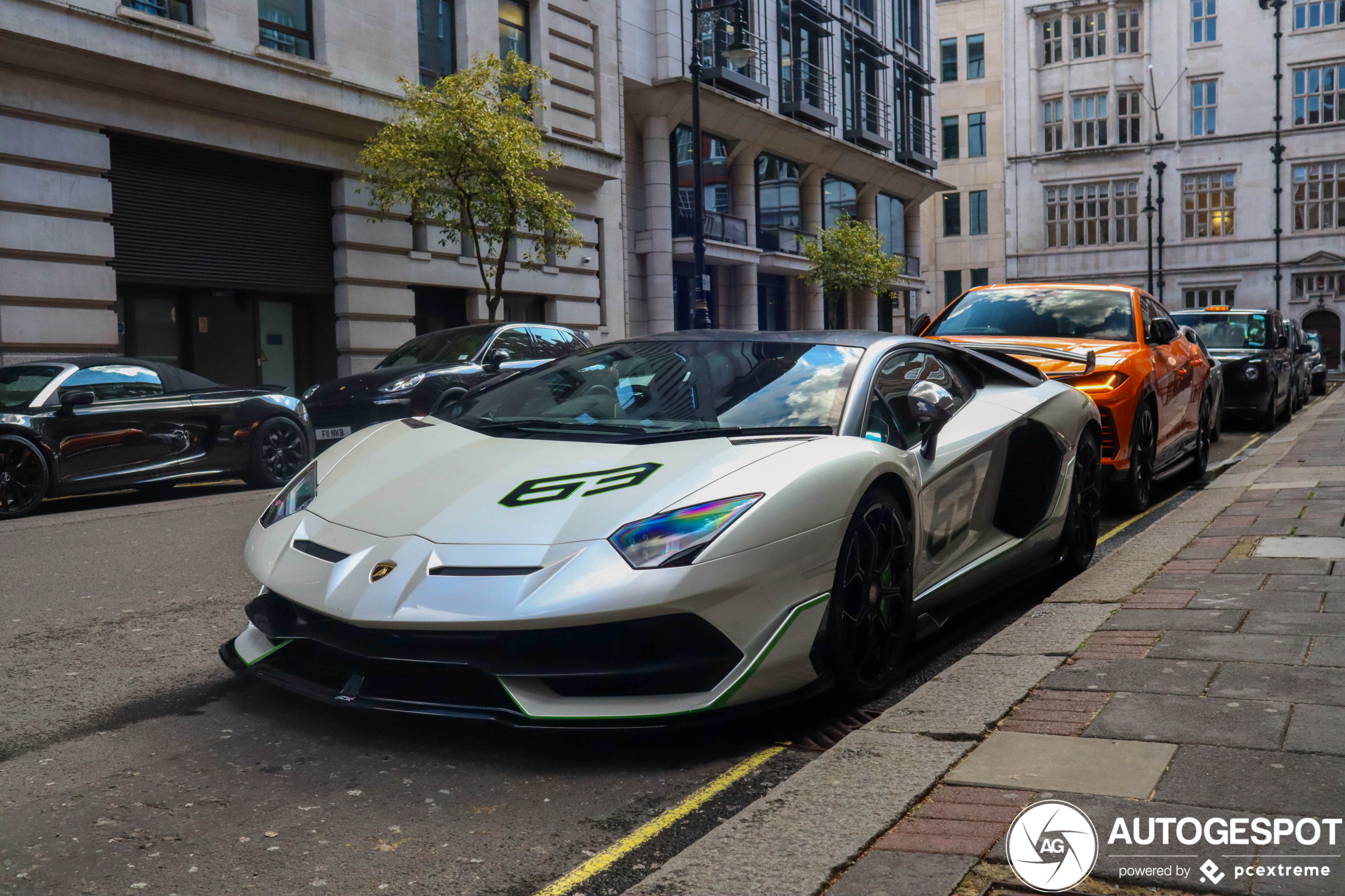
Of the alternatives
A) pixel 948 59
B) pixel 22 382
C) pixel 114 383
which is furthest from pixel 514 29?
pixel 948 59

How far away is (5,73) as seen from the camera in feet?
49.0

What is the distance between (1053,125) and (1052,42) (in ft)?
13.0

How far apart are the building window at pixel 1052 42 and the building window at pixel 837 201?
2361cm

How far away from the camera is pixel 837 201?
4050 centimetres

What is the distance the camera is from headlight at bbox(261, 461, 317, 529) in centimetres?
405

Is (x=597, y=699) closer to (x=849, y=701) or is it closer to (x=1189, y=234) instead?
(x=849, y=701)

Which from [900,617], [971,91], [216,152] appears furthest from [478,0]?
[971,91]

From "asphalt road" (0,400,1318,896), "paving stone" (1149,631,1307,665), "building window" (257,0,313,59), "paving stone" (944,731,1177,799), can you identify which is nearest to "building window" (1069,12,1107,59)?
"building window" (257,0,313,59)

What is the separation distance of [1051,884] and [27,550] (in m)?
6.69

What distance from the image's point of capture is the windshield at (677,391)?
4.11m

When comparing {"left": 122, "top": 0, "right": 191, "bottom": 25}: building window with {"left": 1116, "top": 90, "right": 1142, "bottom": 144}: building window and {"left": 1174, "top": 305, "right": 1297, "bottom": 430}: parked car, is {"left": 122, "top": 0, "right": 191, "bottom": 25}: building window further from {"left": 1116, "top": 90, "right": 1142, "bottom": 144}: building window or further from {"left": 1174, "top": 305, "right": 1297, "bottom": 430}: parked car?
{"left": 1116, "top": 90, "right": 1142, "bottom": 144}: building window

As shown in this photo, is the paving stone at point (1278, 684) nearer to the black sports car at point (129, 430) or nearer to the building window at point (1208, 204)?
the black sports car at point (129, 430)

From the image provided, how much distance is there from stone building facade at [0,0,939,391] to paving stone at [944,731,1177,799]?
49.5 ft

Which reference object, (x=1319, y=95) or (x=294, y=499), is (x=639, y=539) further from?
(x=1319, y=95)
